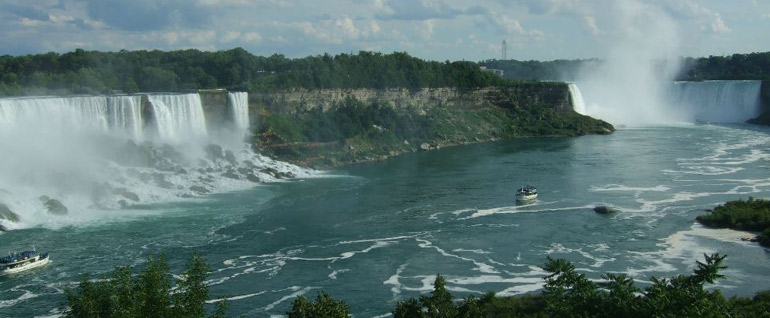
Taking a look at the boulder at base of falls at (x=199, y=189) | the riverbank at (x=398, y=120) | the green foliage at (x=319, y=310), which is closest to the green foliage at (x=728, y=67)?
the riverbank at (x=398, y=120)

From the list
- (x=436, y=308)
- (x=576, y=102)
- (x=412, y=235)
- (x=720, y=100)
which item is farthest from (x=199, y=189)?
(x=720, y=100)

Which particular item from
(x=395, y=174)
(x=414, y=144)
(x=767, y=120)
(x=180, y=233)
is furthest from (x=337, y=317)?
(x=767, y=120)

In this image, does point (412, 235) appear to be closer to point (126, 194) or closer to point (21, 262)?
Result: point (21, 262)

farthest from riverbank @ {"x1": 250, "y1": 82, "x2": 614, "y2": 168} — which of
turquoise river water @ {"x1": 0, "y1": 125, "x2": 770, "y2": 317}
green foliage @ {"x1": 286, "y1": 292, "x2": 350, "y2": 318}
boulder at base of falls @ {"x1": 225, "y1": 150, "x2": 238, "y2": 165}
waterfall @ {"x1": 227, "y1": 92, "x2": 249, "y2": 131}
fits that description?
green foliage @ {"x1": 286, "y1": 292, "x2": 350, "y2": 318}

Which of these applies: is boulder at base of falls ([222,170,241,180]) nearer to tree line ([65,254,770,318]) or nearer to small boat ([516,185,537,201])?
small boat ([516,185,537,201])

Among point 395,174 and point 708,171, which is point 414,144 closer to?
point 395,174
